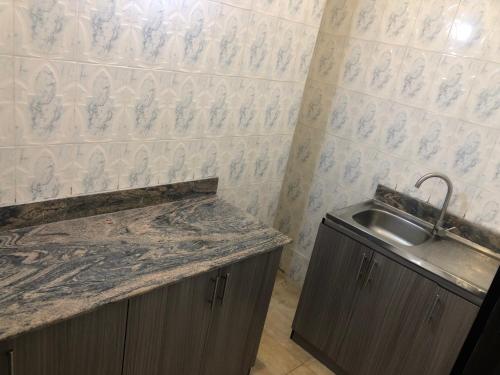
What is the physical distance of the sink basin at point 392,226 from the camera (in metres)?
2.17

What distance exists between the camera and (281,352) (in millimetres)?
2291

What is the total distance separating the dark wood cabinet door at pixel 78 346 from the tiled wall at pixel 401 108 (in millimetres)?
1682

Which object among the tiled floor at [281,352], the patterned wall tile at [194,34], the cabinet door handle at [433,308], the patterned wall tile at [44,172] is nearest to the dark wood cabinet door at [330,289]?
the tiled floor at [281,352]

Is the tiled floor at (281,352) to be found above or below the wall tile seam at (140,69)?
below

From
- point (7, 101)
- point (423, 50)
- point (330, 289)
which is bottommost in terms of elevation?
point (330, 289)

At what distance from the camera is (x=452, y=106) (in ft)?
6.62

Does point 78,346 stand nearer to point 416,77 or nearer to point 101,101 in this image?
point 101,101

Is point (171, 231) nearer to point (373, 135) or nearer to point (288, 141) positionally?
point (288, 141)

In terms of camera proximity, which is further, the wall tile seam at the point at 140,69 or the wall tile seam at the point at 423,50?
the wall tile seam at the point at 423,50

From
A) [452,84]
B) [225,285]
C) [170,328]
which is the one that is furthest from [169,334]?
[452,84]

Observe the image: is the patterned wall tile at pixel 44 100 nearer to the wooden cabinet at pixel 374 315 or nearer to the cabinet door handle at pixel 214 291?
the cabinet door handle at pixel 214 291

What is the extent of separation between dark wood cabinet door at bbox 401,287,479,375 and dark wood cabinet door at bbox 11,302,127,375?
1311 millimetres

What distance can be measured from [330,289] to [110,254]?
1.24 m

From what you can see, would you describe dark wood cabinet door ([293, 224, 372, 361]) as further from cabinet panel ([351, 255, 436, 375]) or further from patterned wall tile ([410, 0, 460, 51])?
patterned wall tile ([410, 0, 460, 51])
